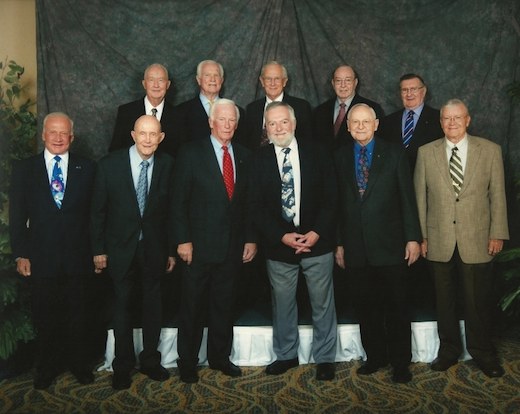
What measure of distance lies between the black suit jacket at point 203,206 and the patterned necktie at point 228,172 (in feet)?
0.09

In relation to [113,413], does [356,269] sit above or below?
above

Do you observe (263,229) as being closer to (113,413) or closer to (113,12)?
(113,413)

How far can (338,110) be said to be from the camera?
Result: 4598mm

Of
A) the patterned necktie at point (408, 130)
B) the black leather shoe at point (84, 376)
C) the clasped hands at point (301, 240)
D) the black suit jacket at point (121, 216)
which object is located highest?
the patterned necktie at point (408, 130)

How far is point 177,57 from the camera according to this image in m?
4.77

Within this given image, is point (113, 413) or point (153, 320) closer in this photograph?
point (113, 413)

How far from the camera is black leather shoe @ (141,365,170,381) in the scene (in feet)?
12.4

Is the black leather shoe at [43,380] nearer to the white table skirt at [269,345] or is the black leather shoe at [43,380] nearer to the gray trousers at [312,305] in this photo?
the white table skirt at [269,345]

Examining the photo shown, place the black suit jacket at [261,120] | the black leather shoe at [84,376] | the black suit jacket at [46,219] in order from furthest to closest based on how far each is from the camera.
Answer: the black suit jacket at [261,120] < the black leather shoe at [84,376] < the black suit jacket at [46,219]

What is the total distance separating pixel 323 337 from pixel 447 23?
2505 millimetres

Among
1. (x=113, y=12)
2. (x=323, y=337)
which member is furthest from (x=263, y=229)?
(x=113, y=12)

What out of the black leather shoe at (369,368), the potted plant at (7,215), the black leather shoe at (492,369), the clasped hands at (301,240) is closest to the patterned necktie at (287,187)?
the clasped hands at (301,240)

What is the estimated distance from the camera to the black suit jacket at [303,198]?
12.2ft

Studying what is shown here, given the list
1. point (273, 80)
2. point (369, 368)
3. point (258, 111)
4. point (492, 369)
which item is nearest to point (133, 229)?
point (258, 111)
